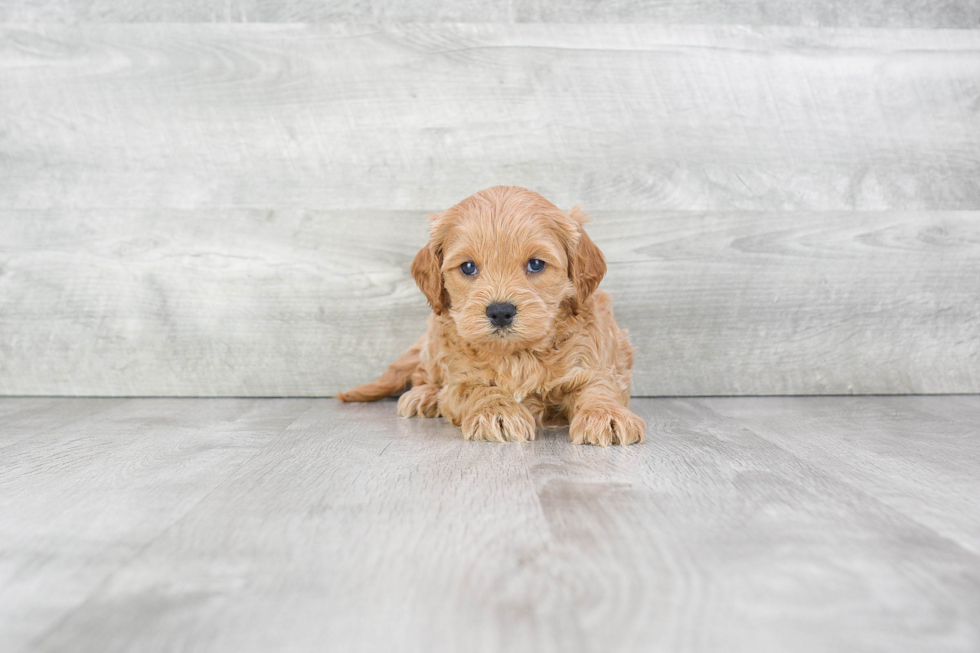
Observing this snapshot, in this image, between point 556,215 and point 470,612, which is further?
point 556,215

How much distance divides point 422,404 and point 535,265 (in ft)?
2.07

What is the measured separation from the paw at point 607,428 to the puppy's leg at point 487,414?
0.14 meters

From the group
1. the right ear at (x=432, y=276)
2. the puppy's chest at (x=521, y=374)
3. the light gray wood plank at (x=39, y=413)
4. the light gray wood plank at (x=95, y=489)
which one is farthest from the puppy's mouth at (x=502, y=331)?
the light gray wood plank at (x=39, y=413)

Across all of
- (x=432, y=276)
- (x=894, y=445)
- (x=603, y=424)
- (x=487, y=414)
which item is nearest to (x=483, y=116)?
(x=432, y=276)

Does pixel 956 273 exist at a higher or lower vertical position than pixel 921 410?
higher

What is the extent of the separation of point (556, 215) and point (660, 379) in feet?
3.40

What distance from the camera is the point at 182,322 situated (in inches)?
109

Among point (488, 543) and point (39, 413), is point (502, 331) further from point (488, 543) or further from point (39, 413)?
point (39, 413)

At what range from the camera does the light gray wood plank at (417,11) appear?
2.73 m

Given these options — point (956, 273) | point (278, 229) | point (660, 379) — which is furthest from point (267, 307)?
point (956, 273)

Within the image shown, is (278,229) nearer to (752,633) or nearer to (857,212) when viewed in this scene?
(857,212)

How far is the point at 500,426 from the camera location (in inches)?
76.7

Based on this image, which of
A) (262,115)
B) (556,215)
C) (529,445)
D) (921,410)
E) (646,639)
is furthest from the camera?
(262,115)

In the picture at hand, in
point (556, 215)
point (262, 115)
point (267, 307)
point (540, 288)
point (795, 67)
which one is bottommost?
point (267, 307)
